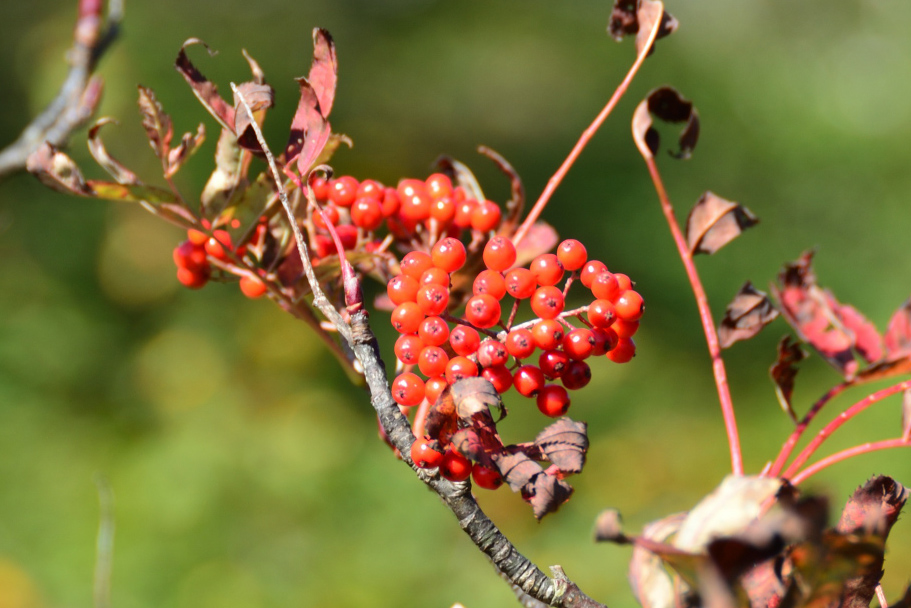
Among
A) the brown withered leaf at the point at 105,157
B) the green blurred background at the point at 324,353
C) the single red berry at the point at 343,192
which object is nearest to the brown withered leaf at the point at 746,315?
the single red berry at the point at 343,192

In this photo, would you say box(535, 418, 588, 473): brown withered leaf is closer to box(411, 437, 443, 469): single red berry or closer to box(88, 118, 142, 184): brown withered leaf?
box(411, 437, 443, 469): single red berry

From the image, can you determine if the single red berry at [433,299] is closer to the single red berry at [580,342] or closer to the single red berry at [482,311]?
the single red berry at [482,311]

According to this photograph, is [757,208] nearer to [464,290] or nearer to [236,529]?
[236,529]

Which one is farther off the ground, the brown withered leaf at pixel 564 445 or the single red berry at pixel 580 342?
the single red berry at pixel 580 342

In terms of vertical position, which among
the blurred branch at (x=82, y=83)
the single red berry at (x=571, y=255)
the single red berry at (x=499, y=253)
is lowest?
the blurred branch at (x=82, y=83)

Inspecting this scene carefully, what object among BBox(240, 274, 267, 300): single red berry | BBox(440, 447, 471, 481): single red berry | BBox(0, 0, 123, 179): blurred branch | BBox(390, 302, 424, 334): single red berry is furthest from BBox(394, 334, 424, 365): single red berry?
BBox(0, 0, 123, 179): blurred branch

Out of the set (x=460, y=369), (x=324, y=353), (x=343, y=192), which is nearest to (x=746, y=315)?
(x=460, y=369)
